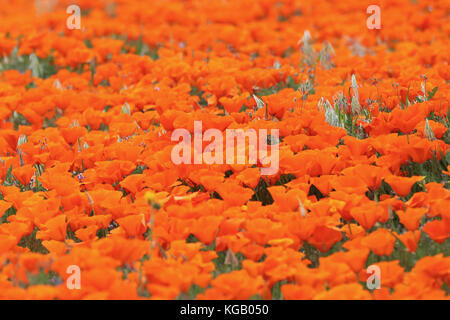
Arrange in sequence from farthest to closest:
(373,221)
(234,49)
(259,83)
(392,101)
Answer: (234,49) < (259,83) < (392,101) < (373,221)

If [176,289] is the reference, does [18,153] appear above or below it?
above

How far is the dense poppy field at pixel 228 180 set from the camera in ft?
7.89

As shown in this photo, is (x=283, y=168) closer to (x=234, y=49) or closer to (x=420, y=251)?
(x=420, y=251)

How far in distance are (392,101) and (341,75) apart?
92cm

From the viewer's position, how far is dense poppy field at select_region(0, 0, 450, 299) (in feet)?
7.89

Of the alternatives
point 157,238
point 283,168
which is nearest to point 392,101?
point 283,168

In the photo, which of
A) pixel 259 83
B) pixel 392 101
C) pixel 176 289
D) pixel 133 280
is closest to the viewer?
pixel 176 289

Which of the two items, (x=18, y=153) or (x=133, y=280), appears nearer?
(x=133, y=280)

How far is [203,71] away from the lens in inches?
197

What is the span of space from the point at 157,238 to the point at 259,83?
2.29 meters

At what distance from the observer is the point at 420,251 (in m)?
2.76

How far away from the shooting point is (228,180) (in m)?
3.17
